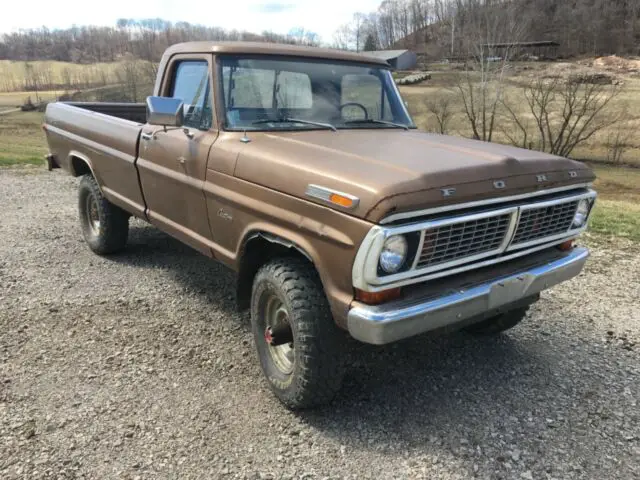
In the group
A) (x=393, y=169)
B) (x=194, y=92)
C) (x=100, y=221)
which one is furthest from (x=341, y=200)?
(x=100, y=221)

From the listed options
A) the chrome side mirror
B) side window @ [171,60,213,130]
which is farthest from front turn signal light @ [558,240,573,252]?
the chrome side mirror

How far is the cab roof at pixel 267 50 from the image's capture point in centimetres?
374

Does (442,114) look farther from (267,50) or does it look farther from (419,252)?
(419,252)

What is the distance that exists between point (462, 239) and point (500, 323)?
1497mm

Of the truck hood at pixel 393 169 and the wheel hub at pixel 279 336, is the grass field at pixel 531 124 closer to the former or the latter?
the truck hood at pixel 393 169

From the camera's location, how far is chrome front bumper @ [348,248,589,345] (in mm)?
2461

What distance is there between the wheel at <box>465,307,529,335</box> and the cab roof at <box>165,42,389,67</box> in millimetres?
2227

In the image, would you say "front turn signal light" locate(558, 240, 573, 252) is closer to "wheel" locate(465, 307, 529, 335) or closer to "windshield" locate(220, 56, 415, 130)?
"wheel" locate(465, 307, 529, 335)

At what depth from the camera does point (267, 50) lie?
149 inches

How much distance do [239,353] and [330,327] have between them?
1171 millimetres

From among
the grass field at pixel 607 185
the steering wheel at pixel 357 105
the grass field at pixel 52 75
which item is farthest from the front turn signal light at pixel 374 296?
the grass field at pixel 52 75

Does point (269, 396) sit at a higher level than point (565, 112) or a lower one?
lower

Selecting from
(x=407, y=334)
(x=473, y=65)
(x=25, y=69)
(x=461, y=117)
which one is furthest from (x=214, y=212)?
(x=25, y=69)

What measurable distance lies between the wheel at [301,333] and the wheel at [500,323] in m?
1.55
